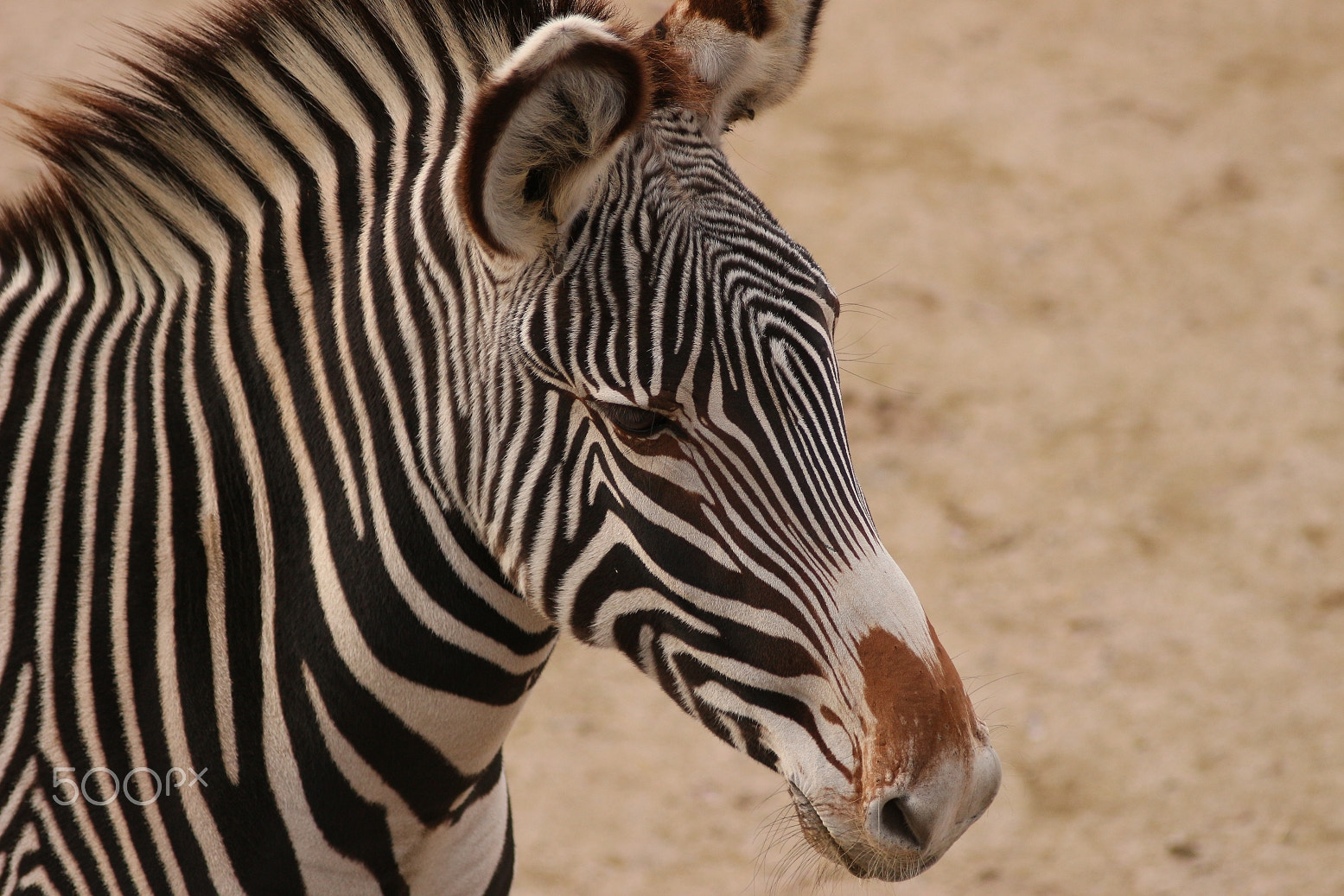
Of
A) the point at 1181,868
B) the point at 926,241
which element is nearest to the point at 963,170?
the point at 926,241

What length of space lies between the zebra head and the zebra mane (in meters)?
0.35

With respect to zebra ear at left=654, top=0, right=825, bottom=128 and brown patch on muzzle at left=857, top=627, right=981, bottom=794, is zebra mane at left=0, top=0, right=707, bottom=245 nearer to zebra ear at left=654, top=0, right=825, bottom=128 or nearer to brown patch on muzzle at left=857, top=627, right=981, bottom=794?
zebra ear at left=654, top=0, right=825, bottom=128

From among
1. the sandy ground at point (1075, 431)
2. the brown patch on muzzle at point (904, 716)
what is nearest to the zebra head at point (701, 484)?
the brown patch on muzzle at point (904, 716)

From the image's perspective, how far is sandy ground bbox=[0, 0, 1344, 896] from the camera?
641cm

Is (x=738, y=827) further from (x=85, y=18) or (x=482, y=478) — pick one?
(x=85, y=18)

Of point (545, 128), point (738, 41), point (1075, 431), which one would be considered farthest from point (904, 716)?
point (1075, 431)

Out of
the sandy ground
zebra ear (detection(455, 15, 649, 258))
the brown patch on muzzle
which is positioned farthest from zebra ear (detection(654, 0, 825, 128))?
the sandy ground

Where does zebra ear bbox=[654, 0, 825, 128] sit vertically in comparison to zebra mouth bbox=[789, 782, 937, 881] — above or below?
above

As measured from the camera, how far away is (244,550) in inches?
110

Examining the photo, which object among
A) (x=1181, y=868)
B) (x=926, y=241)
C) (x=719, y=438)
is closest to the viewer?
(x=719, y=438)

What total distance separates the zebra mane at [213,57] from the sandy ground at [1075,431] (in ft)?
7.64

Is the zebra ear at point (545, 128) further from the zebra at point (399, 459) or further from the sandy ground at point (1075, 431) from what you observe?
the sandy ground at point (1075, 431)

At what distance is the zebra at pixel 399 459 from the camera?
2508 millimetres

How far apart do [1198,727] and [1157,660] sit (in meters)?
0.51
